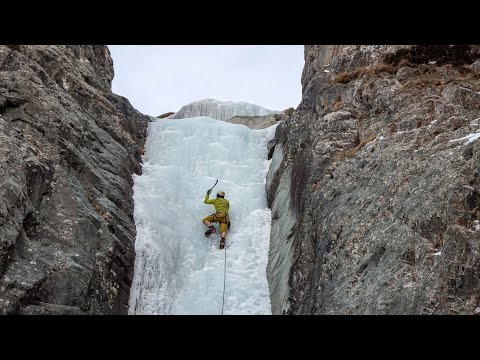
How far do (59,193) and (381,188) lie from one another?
7254 millimetres

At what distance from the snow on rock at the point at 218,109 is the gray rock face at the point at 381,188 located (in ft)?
72.4

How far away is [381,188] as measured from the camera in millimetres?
10789

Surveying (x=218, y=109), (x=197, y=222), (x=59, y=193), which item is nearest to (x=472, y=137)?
(x=59, y=193)

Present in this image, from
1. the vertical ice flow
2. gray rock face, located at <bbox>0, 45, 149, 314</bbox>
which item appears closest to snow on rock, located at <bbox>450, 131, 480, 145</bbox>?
the vertical ice flow

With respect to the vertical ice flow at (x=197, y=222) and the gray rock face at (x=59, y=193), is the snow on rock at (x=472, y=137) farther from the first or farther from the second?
the gray rock face at (x=59, y=193)

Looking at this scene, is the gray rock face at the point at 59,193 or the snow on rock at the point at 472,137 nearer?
the snow on rock at the point at 472,137

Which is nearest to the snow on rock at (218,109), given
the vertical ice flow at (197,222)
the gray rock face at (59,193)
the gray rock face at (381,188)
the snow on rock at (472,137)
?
the vertical ice flow at (197,222)

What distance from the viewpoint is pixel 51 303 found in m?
10.1

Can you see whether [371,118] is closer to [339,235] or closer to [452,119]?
[452,119]

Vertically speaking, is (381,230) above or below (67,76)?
below

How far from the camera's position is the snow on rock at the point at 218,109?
1608 inches

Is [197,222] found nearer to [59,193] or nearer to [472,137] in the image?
[59,193]

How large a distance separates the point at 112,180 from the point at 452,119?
9.19 metres

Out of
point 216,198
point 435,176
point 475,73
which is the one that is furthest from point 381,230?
point 216,198
